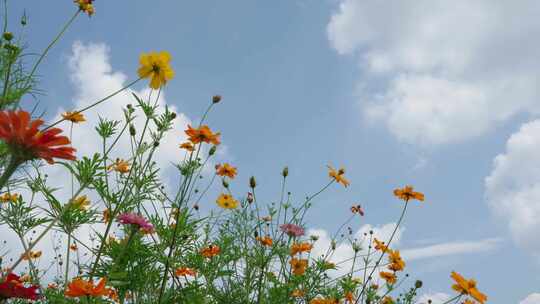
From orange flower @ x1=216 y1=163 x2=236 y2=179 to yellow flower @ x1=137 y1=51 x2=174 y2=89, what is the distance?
1275 millimetres

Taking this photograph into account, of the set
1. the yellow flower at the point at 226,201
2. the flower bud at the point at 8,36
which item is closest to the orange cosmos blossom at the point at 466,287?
the yellow flower at the point at 226,201

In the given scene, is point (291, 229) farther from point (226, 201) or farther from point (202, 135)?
point (202, 135)

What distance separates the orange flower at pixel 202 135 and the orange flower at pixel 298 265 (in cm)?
118

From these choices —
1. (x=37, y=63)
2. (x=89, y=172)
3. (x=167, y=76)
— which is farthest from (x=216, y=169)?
(x=37, y=63)

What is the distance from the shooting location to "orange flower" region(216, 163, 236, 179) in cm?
394

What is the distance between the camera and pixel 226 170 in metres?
3.96

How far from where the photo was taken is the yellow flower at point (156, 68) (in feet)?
8.96

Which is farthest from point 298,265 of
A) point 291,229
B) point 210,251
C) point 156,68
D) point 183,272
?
point 156,68

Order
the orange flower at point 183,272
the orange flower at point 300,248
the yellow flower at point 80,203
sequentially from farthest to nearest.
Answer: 1. the orange flower at point 300,248
2. the orange flower at point 183,272
3. the yellow flower at point 80,203

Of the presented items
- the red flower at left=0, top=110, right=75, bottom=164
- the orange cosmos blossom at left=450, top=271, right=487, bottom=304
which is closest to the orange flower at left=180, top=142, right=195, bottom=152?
the orange cosmos blossom at left=450, top=271, right=487, bottom=304

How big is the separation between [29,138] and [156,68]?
179 centimetres

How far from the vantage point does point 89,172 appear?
94.5 inches

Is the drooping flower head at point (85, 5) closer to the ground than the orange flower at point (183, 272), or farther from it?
farther from it

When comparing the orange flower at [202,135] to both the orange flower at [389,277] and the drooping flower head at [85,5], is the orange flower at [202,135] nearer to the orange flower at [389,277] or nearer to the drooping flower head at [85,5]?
the drooping flower head at [85,5]
